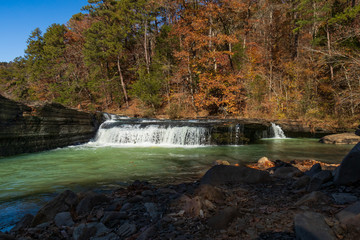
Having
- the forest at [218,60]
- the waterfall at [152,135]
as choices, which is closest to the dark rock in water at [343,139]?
the forest at [218,60]

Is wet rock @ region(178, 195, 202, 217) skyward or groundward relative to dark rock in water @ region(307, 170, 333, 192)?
groundward

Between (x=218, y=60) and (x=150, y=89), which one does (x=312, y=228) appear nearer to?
(x=218, y=60)

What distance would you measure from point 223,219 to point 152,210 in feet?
3.78

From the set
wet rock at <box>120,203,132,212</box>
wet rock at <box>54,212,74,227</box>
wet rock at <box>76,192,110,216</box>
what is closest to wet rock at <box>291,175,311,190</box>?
wet rock at <box>120,203,132,212</box>

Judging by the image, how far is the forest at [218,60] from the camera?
659 inches

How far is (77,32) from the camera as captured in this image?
33.4m

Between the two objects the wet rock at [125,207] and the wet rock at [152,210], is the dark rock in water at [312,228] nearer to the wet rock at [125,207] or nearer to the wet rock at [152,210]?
the wet rock at [152,210]

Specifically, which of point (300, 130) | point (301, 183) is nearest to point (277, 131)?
point (300, 130)

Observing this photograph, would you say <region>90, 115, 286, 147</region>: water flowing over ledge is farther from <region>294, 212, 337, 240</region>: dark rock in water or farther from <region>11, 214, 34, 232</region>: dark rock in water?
<region>294, 212, 337, 240</region>: dark rock in water

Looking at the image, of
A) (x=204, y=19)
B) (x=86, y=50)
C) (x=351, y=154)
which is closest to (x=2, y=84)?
(x=86, y=50)

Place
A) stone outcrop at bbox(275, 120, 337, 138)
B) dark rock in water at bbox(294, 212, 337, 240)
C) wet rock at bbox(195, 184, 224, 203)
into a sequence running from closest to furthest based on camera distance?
1. dark rock in water at bbox(294, 212, 337, 240)
2. wet rock at bbox(195, 184, 224, 203)
3. stone outcrop at bbox(275, 120, 337, 138)

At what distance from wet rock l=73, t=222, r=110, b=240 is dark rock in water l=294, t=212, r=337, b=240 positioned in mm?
2220

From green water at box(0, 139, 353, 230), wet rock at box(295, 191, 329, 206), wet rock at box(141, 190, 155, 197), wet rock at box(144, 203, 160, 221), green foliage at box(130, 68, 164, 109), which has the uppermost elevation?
green foliage at box(130, 68, 164, 109)

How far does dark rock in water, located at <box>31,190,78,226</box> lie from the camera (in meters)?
3.16
